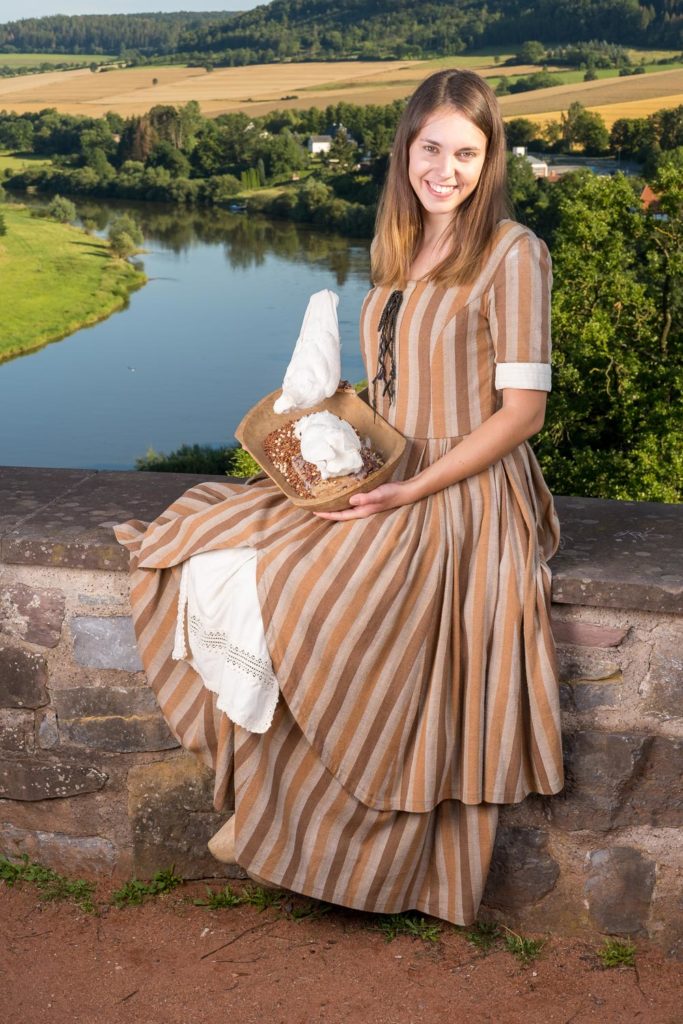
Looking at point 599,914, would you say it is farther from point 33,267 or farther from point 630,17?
point 33,267

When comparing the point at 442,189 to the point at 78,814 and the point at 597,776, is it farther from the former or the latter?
the point at 78,814

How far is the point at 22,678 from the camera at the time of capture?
2213mm

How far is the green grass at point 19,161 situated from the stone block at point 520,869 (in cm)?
4350

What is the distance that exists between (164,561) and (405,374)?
52 centimetres

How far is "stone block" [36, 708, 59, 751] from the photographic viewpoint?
7.29 ft

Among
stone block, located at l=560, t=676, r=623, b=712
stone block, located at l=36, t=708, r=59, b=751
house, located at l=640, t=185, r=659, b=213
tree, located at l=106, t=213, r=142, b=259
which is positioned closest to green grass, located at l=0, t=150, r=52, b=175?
tree, located at l=106, t=213, r=142, b=259

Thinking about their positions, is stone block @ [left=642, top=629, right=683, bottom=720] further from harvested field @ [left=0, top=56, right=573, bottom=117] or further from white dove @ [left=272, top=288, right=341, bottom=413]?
harvested field @ [left=0, top=56, right=573, bottom=117]

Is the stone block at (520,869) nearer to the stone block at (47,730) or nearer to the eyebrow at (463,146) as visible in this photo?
the stone block at (47,730)

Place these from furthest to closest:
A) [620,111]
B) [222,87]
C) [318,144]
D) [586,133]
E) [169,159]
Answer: [222,87] → [169,159] → [318,144] → [620,111] → [586,133]

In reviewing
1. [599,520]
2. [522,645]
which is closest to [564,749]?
[522,645]

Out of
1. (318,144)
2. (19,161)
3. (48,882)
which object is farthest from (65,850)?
(19,161)

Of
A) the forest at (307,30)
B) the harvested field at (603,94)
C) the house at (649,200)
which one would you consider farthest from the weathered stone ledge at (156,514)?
the forest at (307,30)

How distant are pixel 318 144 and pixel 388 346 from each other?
1528 inches

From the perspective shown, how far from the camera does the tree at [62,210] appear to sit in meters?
40.6
